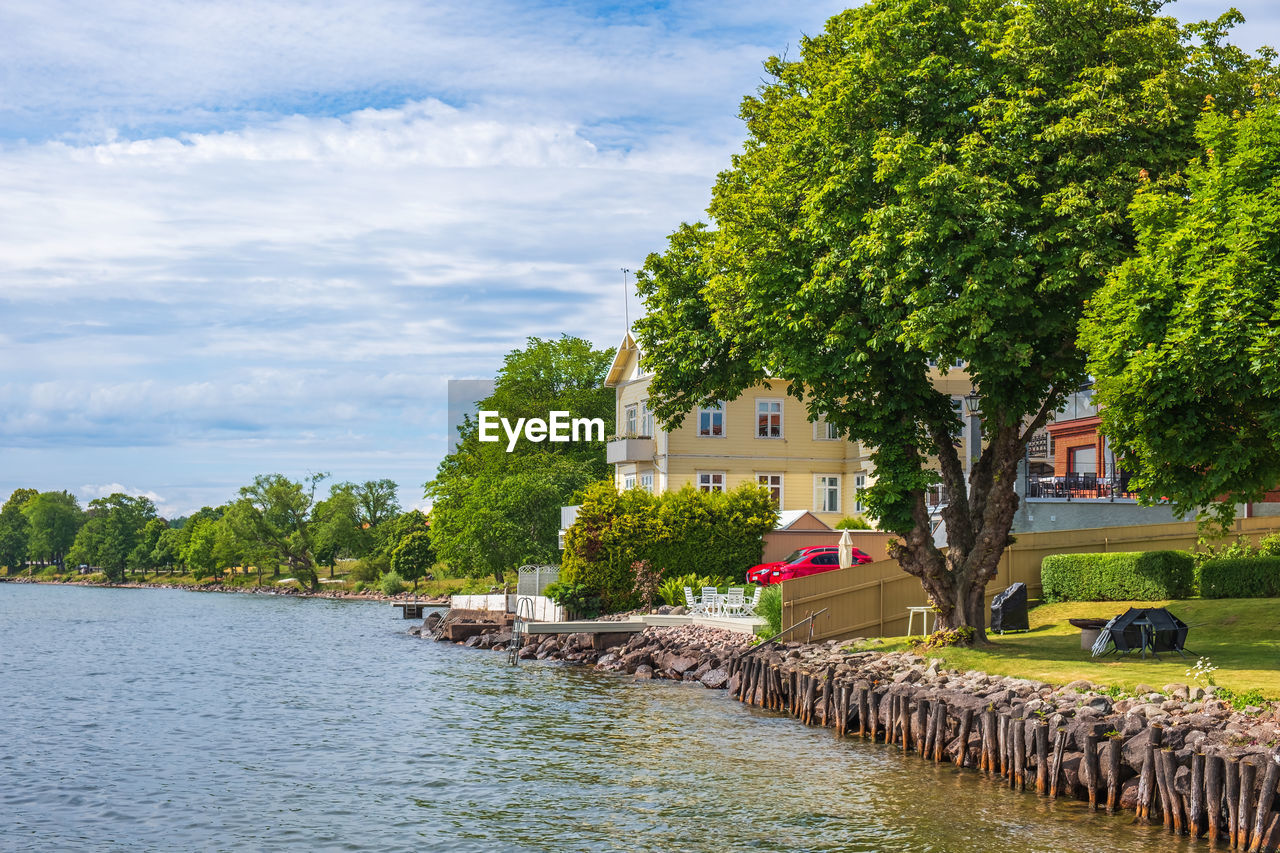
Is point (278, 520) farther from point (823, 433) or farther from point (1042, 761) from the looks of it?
point (1042, 761)

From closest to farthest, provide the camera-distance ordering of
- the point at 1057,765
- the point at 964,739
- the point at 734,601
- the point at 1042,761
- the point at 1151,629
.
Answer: the point at 1057,765 → the point at 1042,761 → the point at 964,739 → the point at 1151,629 → the point at 734,601

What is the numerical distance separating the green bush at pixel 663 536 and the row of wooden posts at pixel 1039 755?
16815 millimetres

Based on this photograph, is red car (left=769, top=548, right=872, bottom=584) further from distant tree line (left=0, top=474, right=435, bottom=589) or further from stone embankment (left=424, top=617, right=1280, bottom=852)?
distant tree line (left=0, top=474, right=435, bottom=589)

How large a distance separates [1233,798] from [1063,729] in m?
3.47

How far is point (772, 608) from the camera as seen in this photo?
34.2 metres

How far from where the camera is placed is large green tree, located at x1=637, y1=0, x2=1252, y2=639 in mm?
23641

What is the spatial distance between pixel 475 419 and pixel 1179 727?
77.9m

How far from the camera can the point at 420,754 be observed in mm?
25312

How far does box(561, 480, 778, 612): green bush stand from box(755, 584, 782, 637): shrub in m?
10.9

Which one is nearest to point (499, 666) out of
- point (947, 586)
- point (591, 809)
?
point (947, 586)

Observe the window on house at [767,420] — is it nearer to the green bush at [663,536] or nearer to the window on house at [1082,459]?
the green bush at [663,536]

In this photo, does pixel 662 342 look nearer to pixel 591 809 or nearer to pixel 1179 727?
pixel 591 809

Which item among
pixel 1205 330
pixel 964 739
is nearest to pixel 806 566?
pixel 964 739

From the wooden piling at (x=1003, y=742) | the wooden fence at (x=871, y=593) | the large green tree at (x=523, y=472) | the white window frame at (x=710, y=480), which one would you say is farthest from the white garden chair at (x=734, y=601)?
the large green tree at (x=523, y=472)
